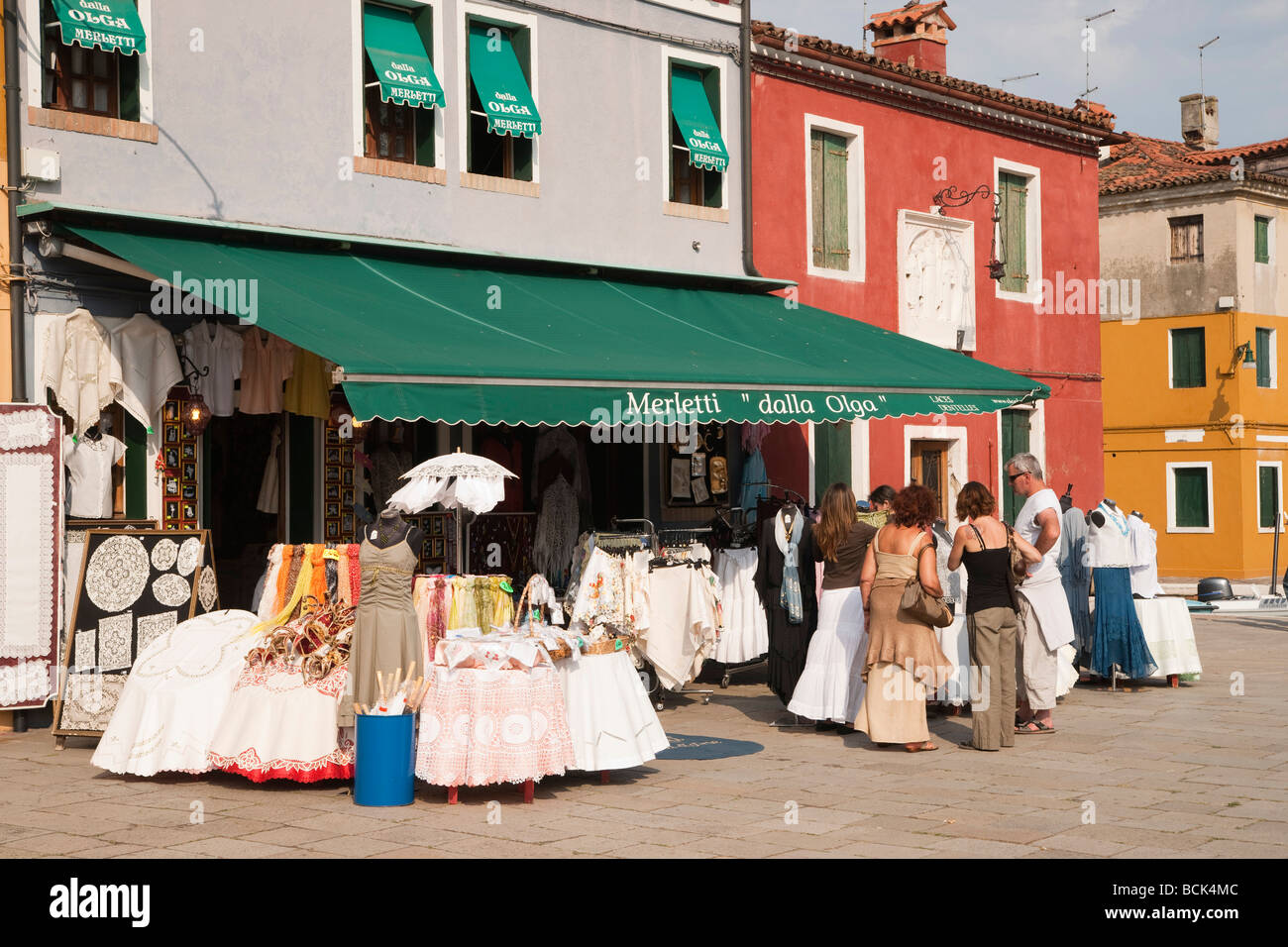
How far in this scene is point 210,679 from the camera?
899 cm

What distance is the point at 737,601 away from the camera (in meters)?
13.4

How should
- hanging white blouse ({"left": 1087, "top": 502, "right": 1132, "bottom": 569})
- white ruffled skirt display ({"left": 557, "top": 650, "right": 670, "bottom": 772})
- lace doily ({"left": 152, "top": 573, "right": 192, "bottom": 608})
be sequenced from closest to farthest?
white ruffled skirt display ({"left": 557, "top": 650, "right": 670, "bottom": 772}) < lace doily ({"left": 152, "top": 573, "right": 192, "bottom": 608}) < hanging white blouse ({"left": 1087, "top": 502, "right": 1132, "bottom": 569})

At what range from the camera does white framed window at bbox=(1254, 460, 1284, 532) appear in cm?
3231

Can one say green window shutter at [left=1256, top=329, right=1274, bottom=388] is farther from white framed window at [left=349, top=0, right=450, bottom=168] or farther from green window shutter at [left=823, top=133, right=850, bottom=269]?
white framed window at [left=349, top=0, right=450, bottom=168]

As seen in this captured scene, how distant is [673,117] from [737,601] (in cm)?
534

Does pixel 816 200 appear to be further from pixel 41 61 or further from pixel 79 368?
pixel 79 368

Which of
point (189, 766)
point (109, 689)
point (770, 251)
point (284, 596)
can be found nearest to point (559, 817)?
point (189, 766)

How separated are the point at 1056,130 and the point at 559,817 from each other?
1588 centimetres

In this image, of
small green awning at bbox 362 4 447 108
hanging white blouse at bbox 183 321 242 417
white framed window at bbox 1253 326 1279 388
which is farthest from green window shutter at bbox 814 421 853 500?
white framed window at bbox 1253 326 1279 388

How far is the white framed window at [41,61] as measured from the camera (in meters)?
10.8

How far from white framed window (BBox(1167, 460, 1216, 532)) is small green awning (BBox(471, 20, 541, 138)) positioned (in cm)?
2280

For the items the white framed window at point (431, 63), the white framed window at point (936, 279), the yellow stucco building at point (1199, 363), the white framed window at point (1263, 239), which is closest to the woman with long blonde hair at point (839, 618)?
the white framed window at point (431, 63)

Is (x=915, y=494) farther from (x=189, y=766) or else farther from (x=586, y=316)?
(x=189, y=766)

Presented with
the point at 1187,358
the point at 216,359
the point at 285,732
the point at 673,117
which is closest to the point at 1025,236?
the point at 673,117
